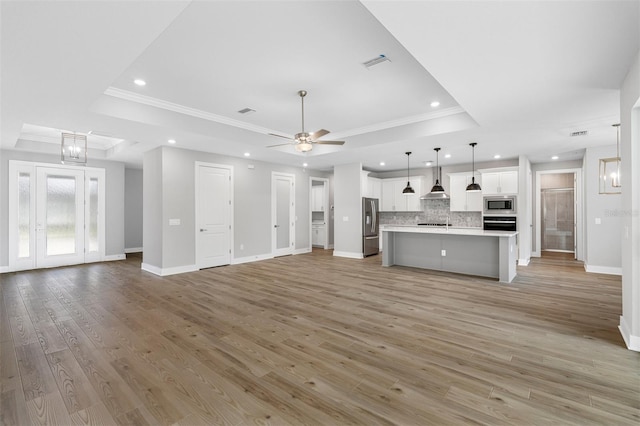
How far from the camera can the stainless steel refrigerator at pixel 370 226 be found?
8297 millimetres

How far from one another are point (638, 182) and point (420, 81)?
2.49 m

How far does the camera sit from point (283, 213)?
8.66m

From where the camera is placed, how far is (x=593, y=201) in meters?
6.31

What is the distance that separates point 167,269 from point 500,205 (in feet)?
27.1

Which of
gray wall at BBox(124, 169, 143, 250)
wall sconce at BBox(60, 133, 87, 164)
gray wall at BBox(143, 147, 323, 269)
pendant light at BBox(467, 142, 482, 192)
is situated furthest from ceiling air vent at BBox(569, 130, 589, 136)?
Result: gray wall at BBox(124, 169, 143, 250)

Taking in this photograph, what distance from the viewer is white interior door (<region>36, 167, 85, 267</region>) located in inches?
273

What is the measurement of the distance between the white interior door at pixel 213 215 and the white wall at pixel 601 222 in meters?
8.15

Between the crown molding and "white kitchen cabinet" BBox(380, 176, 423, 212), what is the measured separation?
381cm

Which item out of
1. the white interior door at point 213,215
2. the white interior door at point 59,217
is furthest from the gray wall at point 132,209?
the white interior door at point 213,215

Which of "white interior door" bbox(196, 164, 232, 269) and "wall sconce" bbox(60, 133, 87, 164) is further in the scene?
"white interior door" bbox(196, 164, 232, 269)

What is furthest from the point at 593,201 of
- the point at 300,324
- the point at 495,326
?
the point at 300,324

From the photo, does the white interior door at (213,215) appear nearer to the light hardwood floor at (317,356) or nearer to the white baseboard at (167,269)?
the white baseboard at (167,269)

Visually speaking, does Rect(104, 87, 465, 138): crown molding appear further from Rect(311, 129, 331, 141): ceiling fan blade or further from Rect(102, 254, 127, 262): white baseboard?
Rect(102, 254, 127, 262): white baseboard

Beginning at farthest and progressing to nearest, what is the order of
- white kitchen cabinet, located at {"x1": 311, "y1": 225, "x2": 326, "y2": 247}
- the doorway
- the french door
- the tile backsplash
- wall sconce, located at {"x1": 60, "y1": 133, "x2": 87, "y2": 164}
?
white kitchen cabinet, located at {"x1": 311, "y1": 225, "x2": 326, "y2": 247}
the doorway
the tile backsplash
the french door
wall sconce, located at {"x1": 60, "y1": 133, "x2": 87, "y2": 164}
